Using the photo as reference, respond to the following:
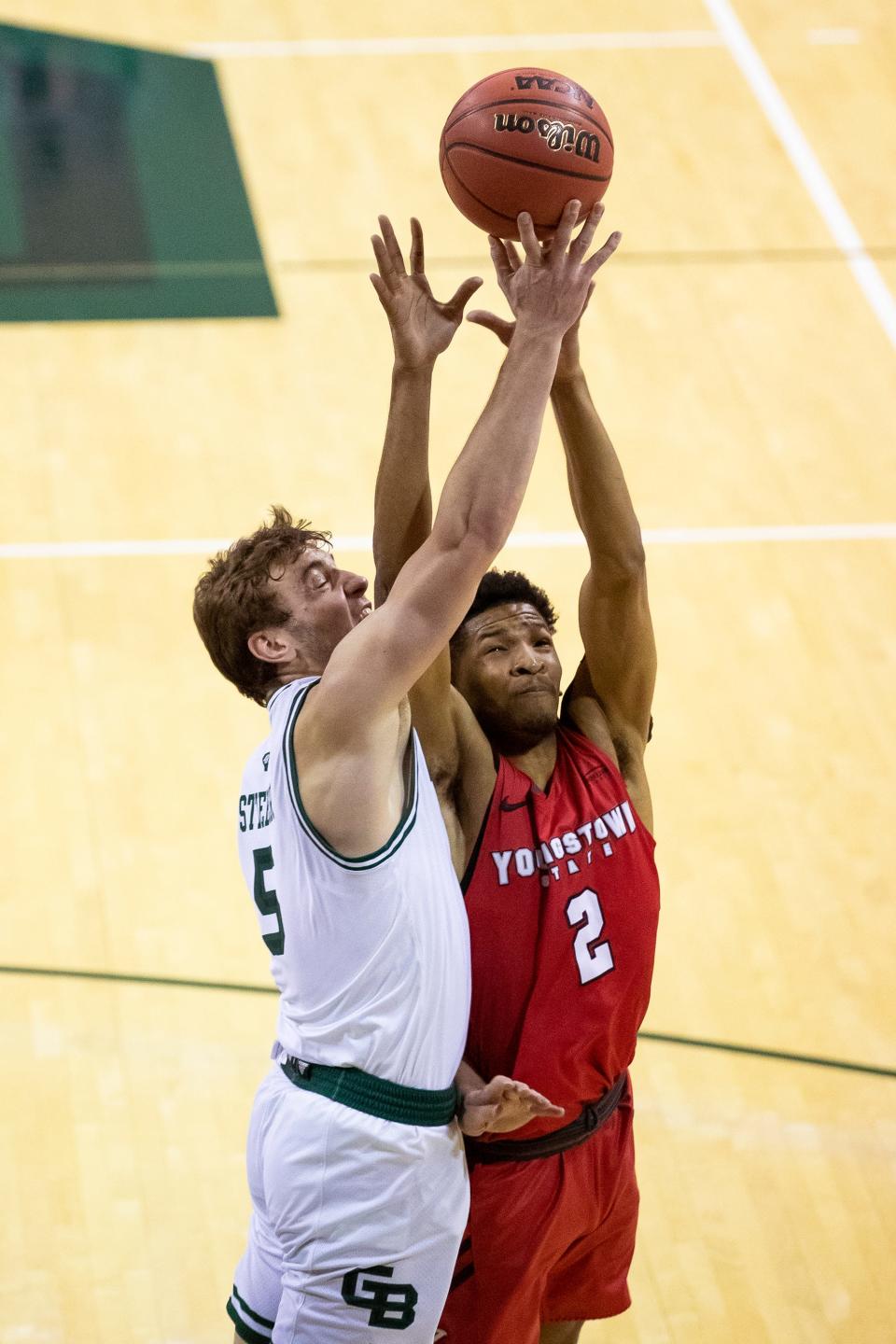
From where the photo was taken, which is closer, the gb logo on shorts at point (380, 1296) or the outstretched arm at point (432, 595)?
the outstretched arm at point (432, 595)

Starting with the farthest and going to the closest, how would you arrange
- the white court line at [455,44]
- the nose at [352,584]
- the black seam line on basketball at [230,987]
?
the white court line at [455,44] → the black seam line on basketball at [230,987] → the nose at [352,584]

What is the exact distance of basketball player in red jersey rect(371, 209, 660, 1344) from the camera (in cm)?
390

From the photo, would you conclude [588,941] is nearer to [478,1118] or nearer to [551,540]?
[478,1118]

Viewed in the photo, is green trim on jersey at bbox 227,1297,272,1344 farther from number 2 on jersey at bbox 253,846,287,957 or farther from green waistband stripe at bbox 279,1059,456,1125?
number 2 on jersey at bbox 253,846,287,957

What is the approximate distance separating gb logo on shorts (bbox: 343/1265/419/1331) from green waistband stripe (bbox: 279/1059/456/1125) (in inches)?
11.3

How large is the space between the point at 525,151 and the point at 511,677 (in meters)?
1.21

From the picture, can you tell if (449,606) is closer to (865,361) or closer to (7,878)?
(7,878)

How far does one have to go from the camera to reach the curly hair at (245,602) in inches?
148

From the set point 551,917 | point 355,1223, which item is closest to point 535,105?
point 551,917

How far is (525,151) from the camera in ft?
13.3

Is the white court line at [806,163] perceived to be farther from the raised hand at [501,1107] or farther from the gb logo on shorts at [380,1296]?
the gb logo on shorts at [380,1296]

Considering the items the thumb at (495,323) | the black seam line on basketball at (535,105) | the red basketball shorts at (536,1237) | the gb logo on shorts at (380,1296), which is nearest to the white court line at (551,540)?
the black seam line on basketball at (535,105)

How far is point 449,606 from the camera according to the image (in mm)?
3236

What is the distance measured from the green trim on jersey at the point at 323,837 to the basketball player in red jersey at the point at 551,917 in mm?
366
